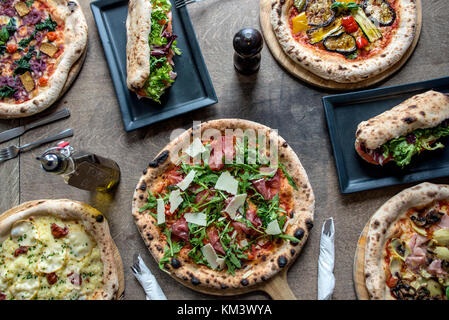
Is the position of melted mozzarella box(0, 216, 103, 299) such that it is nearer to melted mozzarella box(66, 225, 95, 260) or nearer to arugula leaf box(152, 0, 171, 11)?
melted mozzarella box(66, 225, 95, 260)

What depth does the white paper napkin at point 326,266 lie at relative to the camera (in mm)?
3623

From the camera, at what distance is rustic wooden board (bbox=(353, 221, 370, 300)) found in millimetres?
3578

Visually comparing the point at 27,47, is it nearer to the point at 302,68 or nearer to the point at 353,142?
the point at 302,68

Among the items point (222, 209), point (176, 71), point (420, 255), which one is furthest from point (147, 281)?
point (420, 255)

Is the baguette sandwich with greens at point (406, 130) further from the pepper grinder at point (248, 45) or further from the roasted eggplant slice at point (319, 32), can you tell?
the pepper grinder at point (248, 45)

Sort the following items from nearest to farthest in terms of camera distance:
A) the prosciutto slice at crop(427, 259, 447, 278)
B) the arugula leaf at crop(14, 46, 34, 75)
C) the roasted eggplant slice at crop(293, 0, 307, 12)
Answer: the prosciutto slice at crop(427, 259, 447, 278)
the roasted eggplant slice at crop(293, 0, 307, 12)
the arugula leaf at crop(14, 46, 34, 75)

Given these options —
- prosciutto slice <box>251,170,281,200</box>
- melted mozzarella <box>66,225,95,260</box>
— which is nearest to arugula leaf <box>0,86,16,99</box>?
melted mozzarella <box>66,225,95,260</box>

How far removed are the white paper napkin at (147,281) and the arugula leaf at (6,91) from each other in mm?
2456

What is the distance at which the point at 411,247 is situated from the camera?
3504 mm

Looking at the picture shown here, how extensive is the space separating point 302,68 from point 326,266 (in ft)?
7.18

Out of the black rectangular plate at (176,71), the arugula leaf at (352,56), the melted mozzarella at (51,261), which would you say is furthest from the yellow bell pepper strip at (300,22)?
the melted mozzarella at (51,261)

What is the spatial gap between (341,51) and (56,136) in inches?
134

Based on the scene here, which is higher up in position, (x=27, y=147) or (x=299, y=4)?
(x=299, y=4)

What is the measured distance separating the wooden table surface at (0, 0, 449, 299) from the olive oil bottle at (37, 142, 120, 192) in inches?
9.0
